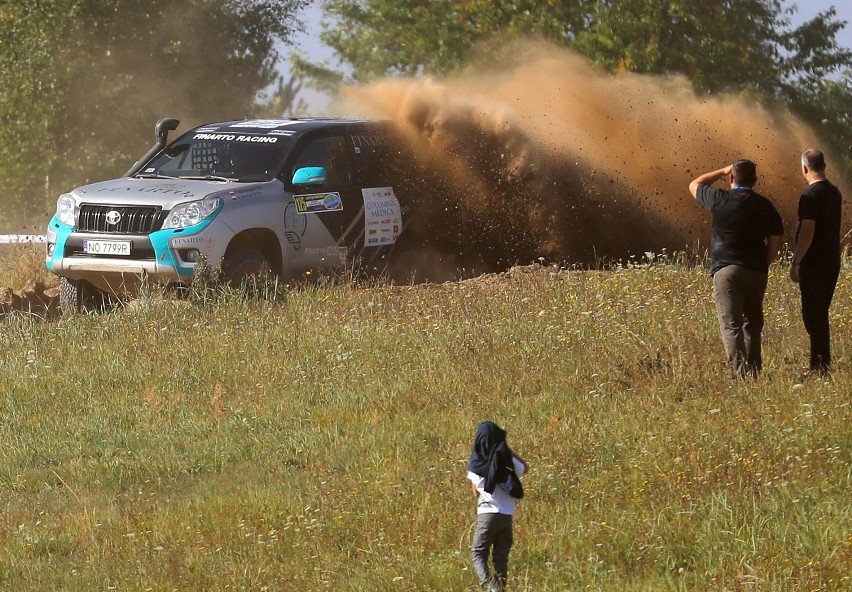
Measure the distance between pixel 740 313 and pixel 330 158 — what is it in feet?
19.4

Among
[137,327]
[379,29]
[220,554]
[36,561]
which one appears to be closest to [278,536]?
[220,554]

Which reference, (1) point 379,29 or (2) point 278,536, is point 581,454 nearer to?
(2) point 278,536

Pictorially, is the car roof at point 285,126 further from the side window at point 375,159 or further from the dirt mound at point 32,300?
the dirt mound at point 32,300

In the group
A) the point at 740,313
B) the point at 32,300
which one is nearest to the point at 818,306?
the point at 740,313

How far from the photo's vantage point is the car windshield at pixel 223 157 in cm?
1338

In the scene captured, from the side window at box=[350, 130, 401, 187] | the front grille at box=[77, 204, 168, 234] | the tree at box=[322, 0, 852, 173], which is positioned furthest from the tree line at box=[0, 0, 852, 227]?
the front grille at box=[77, 204, 168, 234]

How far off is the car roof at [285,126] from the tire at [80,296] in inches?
80.2

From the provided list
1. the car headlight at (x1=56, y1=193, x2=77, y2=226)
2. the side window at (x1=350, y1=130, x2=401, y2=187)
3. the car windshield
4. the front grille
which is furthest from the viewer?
the side window at (x1=350, y1=130, x2=401, y2=187)

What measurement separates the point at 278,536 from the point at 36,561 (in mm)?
1129

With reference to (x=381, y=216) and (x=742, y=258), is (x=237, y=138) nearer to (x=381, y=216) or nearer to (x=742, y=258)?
(x=381, y=216)

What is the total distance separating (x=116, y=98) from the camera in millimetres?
30781

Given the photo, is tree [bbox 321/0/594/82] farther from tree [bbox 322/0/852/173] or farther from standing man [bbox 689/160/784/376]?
standing man [bbox 689/160/784/376]

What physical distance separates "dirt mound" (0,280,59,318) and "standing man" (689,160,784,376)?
7589 mm

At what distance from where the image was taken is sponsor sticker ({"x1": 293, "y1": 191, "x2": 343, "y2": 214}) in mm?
13273
